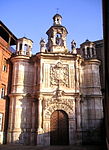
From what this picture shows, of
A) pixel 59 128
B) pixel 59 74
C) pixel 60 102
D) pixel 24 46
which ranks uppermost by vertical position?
pixel 24 46

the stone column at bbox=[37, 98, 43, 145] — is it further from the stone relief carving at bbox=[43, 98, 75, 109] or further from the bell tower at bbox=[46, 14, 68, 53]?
the bell tower at bbox=[46, 14, 68, 53]

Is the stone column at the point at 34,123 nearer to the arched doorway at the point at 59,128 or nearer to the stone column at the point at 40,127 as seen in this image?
the stone column at the point at 40,127

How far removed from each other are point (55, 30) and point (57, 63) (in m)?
5.00

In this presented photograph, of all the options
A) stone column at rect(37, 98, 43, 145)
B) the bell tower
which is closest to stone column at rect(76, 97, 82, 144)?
stone column at rect(37, 98, 43, 145)

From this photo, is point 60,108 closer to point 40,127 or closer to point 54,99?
point 54,99

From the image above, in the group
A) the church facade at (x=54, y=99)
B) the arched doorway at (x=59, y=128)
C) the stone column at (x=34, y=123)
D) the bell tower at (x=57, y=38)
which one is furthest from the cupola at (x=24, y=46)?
the arched doorway at (x=59, y=128)

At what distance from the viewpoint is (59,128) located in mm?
17219

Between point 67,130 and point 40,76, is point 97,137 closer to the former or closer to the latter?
point 67,130

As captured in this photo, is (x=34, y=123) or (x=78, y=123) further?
(x=34, y=123)

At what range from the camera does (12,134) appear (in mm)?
17203

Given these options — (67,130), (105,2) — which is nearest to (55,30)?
(67,130)

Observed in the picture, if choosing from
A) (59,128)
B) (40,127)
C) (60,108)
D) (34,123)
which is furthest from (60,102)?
(34,123)

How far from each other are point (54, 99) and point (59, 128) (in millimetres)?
2858

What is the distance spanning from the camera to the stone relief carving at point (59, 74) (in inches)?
733
